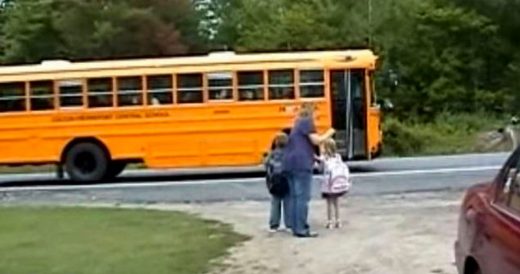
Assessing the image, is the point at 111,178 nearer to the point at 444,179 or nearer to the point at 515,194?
the point at 444,179

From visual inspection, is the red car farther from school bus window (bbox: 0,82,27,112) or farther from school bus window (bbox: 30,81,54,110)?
school bus window (bbox: 0,82,27,112)

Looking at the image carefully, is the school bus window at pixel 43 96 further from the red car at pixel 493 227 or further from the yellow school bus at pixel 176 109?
the red car at pixel 493 227

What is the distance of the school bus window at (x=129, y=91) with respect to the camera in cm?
2666

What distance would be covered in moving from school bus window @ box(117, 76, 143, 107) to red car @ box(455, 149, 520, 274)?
18.2m

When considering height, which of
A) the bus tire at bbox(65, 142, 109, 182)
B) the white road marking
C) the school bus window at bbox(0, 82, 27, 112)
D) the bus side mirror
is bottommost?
the white road marking

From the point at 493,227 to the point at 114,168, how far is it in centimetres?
1965

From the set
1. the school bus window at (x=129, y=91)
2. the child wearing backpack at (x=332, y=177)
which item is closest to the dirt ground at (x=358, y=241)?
the child wearing backpack at (x=332, y=177)

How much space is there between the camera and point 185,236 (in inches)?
615

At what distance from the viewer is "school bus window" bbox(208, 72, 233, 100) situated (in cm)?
2644

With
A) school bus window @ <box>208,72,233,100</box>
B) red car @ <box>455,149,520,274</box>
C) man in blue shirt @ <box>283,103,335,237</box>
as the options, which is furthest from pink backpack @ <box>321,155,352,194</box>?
school bus window @ <box>208,72,233,100</box>

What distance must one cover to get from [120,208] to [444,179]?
6193 millimetres

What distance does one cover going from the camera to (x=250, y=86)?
2644 centimetres

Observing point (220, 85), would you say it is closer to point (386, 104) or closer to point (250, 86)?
point (250, 86)

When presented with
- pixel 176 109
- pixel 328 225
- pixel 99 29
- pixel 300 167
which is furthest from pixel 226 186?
pixel 99 29
